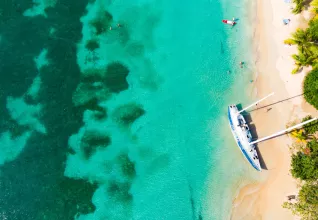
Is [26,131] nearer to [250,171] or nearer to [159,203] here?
[159,203]

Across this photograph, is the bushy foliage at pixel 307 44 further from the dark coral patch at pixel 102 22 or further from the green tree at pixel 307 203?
the dark coral patch at pixel 102 22

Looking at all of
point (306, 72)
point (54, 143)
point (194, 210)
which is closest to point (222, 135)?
point (194, 210)

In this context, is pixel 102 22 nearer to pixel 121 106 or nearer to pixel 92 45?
pixel 92 45

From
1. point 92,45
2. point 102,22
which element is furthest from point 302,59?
point 92,45

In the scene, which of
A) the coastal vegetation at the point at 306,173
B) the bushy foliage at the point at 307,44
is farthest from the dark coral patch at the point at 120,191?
the bushy foliage at the point at 307,44

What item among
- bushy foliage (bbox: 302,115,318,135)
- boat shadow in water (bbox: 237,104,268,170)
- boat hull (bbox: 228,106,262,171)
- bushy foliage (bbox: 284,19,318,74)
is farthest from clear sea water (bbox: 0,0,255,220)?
bushy foliage (bbox: 302,115,318,135)
